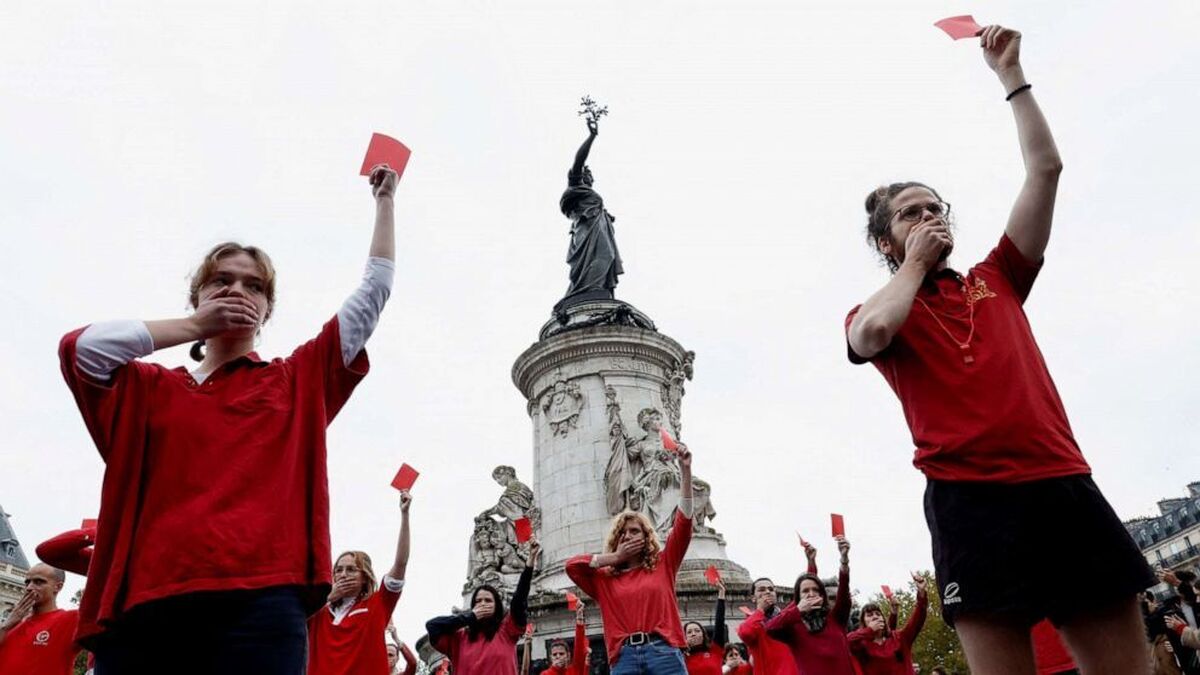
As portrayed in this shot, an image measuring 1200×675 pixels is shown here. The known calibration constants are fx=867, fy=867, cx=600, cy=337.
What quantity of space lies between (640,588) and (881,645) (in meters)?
3.23

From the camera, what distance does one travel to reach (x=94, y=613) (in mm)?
2391

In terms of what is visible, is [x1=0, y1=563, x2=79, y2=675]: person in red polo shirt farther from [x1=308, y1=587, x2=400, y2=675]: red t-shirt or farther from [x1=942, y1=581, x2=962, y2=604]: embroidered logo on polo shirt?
[x1=942, y1=581, x2=962, y2=604]: embroidered logo on polo shirt

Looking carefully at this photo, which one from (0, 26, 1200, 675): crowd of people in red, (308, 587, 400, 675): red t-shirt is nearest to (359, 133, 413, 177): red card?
(0, 26, 1200, 675): crowd of people in red

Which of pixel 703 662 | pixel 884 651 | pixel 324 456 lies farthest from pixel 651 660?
pixel 324 456

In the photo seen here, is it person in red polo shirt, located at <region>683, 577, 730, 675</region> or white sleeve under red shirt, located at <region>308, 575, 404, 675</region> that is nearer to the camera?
white sleeve under red shirt, located at <region>308, 575, 404, 675</region>

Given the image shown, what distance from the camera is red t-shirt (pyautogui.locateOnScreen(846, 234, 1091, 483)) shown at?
2604mm

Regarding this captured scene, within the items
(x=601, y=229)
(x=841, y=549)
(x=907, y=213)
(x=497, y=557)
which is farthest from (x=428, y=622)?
(x=601, y=229)

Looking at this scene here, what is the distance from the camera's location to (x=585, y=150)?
2281 cm

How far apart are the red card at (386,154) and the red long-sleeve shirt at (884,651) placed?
656cm

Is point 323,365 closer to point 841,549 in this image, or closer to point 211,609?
point 211,609

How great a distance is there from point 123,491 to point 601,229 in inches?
796

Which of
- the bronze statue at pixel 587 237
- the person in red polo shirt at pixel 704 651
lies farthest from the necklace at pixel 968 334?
the bronze statue at pixel 587 237

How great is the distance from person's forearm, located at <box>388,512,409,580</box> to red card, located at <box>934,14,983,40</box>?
430cm

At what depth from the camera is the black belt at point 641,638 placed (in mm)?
6129
